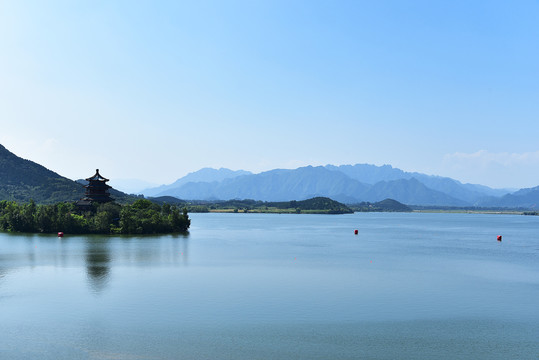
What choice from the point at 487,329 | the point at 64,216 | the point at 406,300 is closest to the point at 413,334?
the point at 487,329

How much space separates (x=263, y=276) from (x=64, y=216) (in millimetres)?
90183

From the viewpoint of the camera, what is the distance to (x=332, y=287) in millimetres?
55781

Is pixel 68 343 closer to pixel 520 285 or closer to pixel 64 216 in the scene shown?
pixel 520 285

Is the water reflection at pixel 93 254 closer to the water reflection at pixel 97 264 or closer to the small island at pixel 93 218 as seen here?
the water reflection at pixel 97 264

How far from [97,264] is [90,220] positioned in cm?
6558

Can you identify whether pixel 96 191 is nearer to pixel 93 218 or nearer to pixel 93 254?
pixel 93 218

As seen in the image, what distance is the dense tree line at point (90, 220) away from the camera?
13000 centimetres

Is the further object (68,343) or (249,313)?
(249,313)

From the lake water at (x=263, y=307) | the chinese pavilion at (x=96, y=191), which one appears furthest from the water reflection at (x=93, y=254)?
the chinese pavilion at (x=96, y=191)

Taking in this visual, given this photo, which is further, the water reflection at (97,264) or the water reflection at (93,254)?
the water reflection at (93,254)

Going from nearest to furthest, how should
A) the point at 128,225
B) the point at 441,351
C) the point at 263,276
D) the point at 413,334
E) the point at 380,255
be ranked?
the point at 441,351 < the point at 413,334 < the point at 263,276 < the point at 380,255 < the point at 128,225

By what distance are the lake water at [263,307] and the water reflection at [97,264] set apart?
31 centimetres

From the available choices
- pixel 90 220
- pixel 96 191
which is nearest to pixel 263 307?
pixel 90 220

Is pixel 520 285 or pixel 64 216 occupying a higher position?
pixel 64 216
